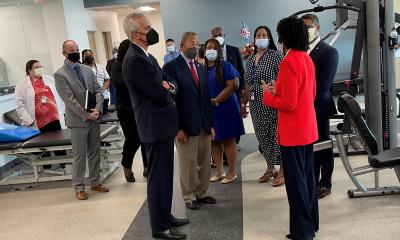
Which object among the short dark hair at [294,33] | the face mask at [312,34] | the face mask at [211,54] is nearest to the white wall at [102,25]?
the face mask at [211,54]

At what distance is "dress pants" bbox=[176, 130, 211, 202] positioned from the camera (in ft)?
10.0

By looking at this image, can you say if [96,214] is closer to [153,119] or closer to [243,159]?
[153,119]

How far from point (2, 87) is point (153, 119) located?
4.37 m

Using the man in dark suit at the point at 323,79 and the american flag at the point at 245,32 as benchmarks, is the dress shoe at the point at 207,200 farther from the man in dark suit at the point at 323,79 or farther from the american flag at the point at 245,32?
the american flag at the point at 245,32

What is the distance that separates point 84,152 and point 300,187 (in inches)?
87.6

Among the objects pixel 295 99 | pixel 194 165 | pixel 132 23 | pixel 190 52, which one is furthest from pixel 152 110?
pixel 295 99

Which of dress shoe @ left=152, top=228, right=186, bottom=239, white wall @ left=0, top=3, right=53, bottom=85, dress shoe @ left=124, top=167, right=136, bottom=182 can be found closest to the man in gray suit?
dress shoe @ left=124, top=167, right=136, bottom=182

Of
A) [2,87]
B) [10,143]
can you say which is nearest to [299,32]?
[10,143]

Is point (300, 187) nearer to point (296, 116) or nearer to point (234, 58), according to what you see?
point (296, 116)

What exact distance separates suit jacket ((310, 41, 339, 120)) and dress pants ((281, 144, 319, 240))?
2.16 ft

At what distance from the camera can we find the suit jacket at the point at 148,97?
2.43 meters

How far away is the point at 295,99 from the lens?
2.27 meters

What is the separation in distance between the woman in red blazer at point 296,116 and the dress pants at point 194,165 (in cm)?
88

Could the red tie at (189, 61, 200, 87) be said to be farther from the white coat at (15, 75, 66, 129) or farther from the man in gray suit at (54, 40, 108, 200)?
the white coat at (15, 75, 66, 129)
